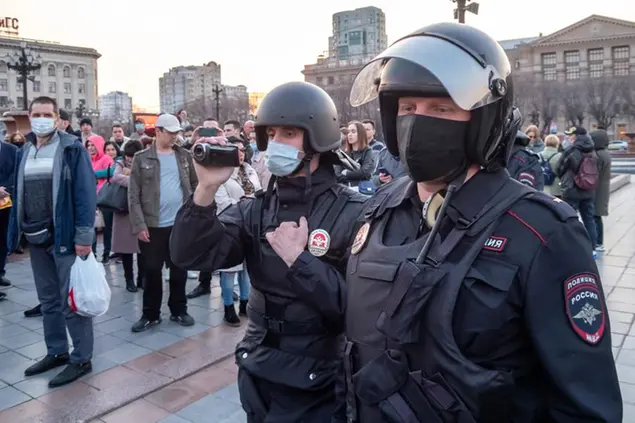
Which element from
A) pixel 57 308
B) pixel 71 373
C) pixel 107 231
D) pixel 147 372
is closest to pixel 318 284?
pixel 147 372

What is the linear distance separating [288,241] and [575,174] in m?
7.86

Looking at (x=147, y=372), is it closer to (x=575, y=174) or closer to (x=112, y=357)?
(x=112, y=357)

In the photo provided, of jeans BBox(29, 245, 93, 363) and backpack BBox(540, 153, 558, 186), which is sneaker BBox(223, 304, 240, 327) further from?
backpack BBox(540, 153, 558, 186)

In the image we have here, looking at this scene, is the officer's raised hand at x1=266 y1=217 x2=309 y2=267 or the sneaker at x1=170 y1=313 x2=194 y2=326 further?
the sneaker at x1=170 y1=313 x2=194 y2=326

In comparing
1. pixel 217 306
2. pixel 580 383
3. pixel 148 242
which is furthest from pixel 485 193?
pixel 217 306

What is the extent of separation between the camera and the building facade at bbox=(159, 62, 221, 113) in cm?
10519

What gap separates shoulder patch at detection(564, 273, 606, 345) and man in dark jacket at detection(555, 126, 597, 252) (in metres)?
7.97

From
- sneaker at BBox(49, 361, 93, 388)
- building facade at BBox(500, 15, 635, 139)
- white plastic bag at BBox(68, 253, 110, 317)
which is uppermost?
building facade at BBox(500, 15, 635, 139)

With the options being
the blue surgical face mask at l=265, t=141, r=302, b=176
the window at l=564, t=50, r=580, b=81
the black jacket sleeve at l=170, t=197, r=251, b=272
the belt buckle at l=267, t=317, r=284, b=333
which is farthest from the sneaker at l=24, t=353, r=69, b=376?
the window at l=564, t=50, r=580, b=81

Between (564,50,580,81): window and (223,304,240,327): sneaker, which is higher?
(564,50,580,81): window

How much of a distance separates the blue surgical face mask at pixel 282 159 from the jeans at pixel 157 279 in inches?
137

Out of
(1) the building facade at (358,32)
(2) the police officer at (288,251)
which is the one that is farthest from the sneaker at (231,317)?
(1) the building facade at (358,32)

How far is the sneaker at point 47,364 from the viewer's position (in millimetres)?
4605

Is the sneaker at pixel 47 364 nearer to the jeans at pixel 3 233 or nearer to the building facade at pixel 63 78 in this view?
the jeans at pixel 3 233
